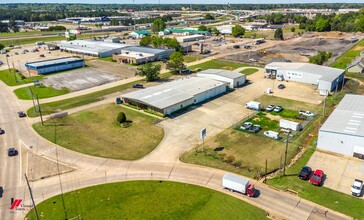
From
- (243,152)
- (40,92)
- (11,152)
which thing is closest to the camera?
(243,152)

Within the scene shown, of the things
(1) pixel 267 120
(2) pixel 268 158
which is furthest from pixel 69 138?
(1) pixel 267 120

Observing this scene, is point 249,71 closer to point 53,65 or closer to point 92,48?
point 53,65

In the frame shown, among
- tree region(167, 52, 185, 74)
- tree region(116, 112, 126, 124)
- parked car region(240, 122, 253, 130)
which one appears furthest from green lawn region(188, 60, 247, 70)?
tree region(116, 112, 126, 124)

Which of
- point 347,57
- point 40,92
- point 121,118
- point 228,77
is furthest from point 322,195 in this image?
point 347,57

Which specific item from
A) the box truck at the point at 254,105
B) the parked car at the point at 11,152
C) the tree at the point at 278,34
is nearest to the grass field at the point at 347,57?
the tree at the point at 278,34

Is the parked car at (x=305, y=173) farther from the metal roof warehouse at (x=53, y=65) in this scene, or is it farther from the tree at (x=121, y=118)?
the metal roof warehouse at (x=53, y=65)

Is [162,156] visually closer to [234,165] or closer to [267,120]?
[234,165]

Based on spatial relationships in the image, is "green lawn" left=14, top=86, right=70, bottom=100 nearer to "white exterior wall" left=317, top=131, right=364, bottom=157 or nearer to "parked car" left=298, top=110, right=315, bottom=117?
"parked car" left=298, top=110, right=315, bottom=117
